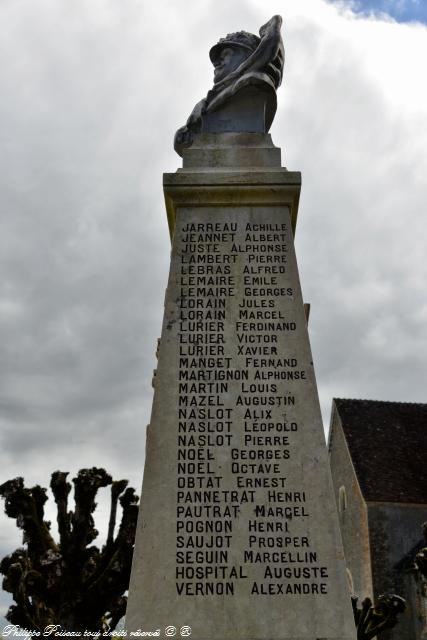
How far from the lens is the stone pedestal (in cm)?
525

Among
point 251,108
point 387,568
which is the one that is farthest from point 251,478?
point 387,568

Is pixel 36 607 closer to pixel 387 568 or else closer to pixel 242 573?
pixel 242 573

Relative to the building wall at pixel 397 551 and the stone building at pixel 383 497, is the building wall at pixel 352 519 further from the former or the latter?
the building wall at pixel 397 551

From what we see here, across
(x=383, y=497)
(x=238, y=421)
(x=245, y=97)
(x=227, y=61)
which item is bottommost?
(x=238, y=421)

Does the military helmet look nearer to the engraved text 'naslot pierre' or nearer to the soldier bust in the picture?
the soldier bust

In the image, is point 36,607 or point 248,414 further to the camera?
point 36,607

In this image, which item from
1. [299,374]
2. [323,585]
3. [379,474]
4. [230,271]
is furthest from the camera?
[379,474]

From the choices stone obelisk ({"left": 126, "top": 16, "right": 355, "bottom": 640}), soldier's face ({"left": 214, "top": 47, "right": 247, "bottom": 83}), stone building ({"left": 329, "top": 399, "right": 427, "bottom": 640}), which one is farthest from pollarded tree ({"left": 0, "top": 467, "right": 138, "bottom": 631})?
stone building ({"left": 329, "top": 399, "right": 427, "bottom": 640})

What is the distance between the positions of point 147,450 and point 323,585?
6.02ft

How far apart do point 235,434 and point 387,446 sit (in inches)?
1034

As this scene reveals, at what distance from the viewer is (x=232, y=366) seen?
20.4ft

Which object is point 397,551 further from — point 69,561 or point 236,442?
point 236,442

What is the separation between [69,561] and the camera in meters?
9.68

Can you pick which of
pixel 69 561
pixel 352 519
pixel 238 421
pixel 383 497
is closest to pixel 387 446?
pixel 383 497
